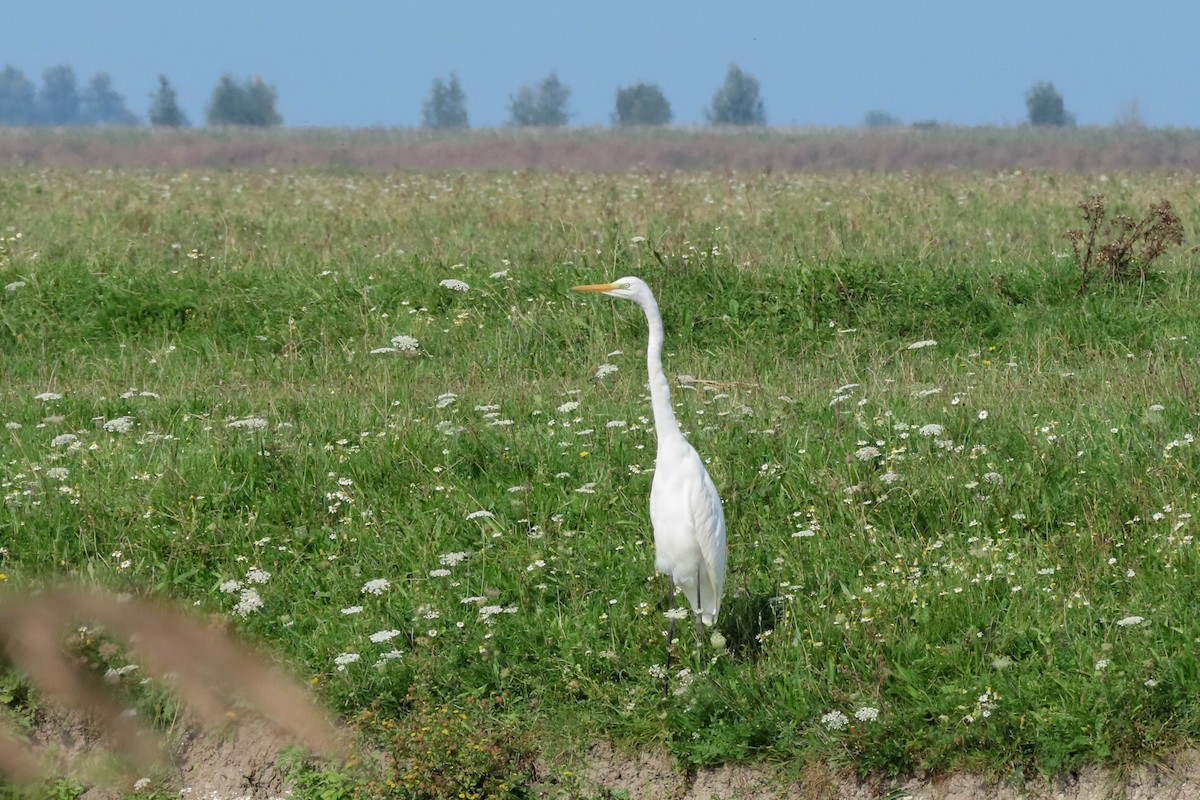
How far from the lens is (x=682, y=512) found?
4.78 meters

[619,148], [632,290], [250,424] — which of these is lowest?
[250,424]

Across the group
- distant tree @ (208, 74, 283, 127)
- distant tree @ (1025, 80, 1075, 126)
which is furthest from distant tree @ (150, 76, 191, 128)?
distant tree @ (1025, 80, 1075, 126)

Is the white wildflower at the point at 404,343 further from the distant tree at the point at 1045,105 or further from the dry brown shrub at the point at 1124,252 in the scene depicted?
the distant tree at the point at 1045,105

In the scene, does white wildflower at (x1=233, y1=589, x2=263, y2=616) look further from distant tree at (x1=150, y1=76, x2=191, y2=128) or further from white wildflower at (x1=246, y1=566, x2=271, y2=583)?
distant tree at (x1=150, y1=76, x2=191, y2=128)

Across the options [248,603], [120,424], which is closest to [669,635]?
[248,603]

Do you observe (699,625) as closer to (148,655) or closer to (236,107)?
(148,655)

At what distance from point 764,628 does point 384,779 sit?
1.61m

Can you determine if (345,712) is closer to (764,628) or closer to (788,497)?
(764,628)

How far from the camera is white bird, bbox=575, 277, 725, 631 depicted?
4762 mm

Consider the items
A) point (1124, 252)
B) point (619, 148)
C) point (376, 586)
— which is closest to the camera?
point (376, 586)

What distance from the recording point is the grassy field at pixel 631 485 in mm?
4609

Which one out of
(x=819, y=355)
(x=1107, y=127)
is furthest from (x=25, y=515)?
(x=1107, y=127)

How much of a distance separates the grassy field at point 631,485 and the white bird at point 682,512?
0.30 metres

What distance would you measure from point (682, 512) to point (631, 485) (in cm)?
144
